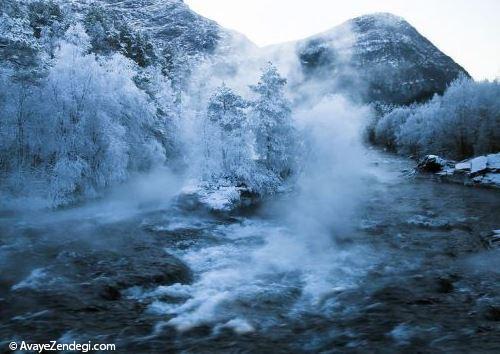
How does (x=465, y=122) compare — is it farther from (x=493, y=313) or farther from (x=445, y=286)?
(x=493, y=313)

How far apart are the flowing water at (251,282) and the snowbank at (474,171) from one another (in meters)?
13.0

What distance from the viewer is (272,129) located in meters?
34.1

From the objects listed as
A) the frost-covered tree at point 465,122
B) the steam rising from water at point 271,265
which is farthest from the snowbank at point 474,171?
the steam rising from water at point 271,265

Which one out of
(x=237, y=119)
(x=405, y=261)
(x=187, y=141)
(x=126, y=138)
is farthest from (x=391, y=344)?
(x=187, y=141)

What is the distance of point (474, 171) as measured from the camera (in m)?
40.1

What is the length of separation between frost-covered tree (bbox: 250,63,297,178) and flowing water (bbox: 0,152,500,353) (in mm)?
8711

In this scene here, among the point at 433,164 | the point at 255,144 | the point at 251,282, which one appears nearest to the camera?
the point at 251,282

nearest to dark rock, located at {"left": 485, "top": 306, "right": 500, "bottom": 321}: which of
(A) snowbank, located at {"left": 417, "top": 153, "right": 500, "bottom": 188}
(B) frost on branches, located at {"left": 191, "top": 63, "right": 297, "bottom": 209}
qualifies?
(B) frost on branches, located at {"left": 191, "top": 63, "right": 297, "bottom": 209}

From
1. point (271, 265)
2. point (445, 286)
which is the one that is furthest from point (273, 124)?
point (445, 286)

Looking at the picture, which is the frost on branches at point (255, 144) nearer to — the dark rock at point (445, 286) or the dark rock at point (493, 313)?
the dark rock at point (445, 286)

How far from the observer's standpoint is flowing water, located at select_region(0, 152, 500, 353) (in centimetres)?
1077

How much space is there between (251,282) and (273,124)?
2058 centimetres

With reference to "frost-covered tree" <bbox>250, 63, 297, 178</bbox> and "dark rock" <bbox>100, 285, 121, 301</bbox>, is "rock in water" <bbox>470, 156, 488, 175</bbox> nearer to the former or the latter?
"frost-covered tree" <bbox>250, 63, 297, 178</bbox>

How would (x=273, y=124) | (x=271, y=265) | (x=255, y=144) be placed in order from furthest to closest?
(x=273, y=124) → (x=255, y=144) → (x=271, y=265)
